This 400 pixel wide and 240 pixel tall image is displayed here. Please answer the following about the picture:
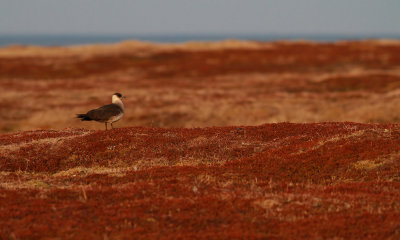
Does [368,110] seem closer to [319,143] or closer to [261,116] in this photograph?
[261,116]

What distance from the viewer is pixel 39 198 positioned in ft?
36.7

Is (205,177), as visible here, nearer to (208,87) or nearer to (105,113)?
(105,113)

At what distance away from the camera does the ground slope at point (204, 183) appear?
30.7ft

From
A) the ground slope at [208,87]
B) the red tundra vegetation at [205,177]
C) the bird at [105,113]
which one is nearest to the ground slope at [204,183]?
the red tundra vegetation at [205,177]

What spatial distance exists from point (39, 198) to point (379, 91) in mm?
43742

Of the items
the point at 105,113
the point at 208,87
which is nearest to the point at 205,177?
the point at 105,113

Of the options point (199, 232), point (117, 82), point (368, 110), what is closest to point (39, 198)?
point (199, 232)

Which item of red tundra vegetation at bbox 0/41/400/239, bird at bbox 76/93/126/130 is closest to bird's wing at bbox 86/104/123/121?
bird at bbox 76/93/126/130

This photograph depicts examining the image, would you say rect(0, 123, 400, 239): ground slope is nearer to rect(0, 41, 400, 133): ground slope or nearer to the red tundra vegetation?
the red tundra vegetation

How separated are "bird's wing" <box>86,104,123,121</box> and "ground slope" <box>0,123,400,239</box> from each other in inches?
30.7

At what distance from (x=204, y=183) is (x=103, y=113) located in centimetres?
730

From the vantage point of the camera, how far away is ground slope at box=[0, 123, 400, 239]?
934 centimetres

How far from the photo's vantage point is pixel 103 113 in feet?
60.0

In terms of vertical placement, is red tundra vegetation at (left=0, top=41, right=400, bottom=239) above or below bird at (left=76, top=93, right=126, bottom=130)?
below
